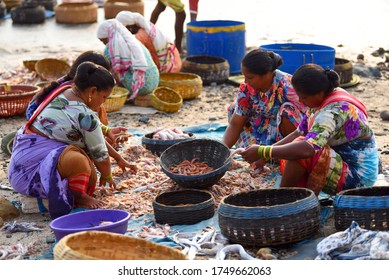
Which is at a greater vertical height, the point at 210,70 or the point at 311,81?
the point at 311,81

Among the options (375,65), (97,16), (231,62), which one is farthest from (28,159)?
(97,16)

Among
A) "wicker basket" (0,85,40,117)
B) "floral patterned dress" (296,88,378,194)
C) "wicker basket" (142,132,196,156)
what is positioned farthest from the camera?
"wicker basket" (0,85,40,117)

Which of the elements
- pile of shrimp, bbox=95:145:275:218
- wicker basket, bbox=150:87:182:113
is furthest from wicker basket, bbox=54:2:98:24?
pile of shrimp, bbox=95:145:275:218

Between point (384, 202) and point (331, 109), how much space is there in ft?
2.41

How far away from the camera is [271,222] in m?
4.38

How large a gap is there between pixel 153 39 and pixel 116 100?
45.3 inches

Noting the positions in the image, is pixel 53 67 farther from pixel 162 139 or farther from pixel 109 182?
pixel 109 182

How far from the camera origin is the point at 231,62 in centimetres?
1026

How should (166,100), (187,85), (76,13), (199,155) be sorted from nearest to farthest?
1. (199,155)
2. (166,100)
3. (187,85)
4. (76,13)

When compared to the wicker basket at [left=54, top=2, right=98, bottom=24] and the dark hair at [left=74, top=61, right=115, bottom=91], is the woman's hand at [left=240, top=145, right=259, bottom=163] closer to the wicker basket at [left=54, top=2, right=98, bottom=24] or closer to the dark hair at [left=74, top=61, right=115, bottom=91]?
the dark hair at [left=74, top=61, right=115, bottom=91]

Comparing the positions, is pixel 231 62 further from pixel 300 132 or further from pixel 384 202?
pixel 384 202

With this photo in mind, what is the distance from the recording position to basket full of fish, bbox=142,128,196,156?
634cm

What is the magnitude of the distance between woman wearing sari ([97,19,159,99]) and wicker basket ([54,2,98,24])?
644 centimetres

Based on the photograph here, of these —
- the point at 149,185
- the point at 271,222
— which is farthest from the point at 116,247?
the point at 149,185
